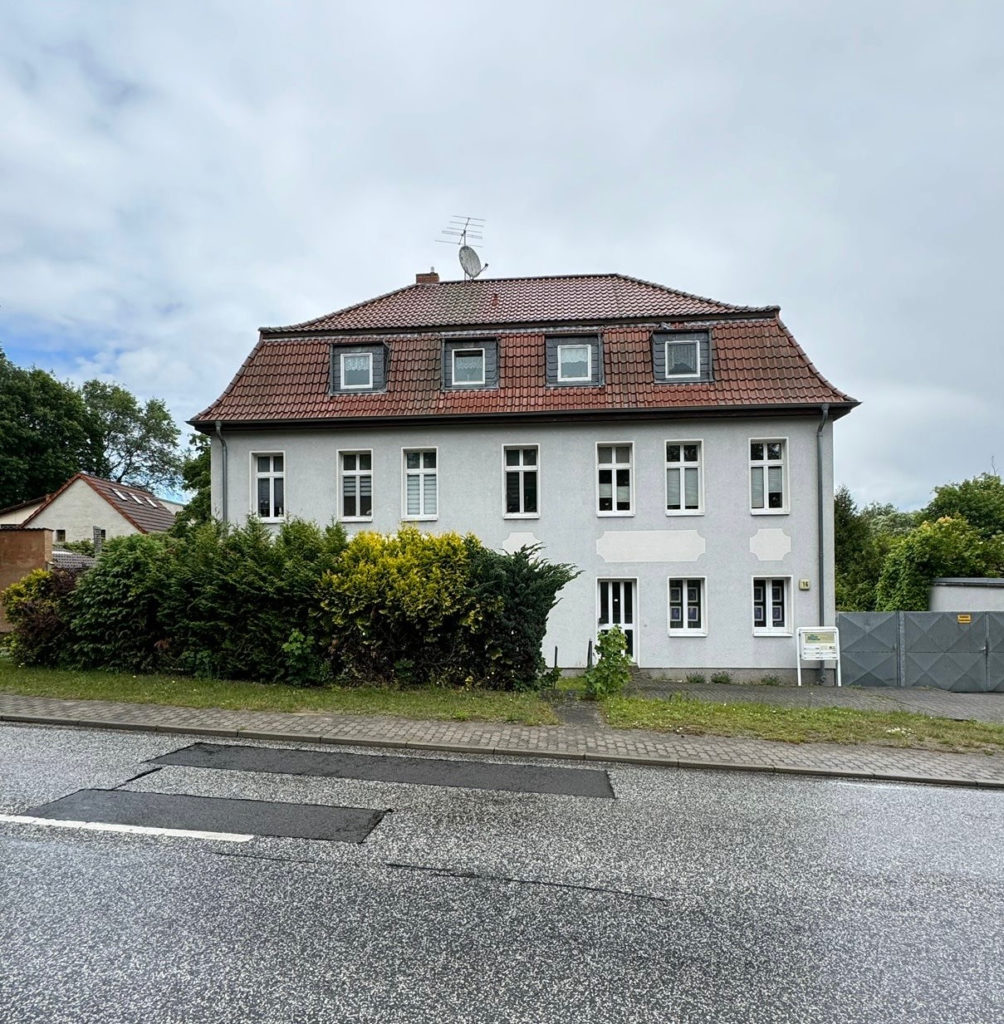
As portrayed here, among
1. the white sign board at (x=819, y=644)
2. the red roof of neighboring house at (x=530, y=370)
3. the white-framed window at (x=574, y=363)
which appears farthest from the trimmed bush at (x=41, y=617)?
the white sign board at (x=819, y=644)

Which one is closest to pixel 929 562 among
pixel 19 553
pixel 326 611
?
pixel 326 611

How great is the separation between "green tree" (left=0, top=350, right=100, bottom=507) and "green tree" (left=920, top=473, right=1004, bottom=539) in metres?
61.2

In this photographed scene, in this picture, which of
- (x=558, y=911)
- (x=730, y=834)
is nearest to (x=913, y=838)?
(x=730, y=834)

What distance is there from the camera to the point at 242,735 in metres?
7.76

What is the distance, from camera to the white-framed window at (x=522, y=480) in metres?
15.7

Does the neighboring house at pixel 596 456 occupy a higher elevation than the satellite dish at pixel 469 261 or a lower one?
lower

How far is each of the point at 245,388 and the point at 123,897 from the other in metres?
14.5

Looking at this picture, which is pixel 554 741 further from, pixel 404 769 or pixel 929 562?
pixel 929 562

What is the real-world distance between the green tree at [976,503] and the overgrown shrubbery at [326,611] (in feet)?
115

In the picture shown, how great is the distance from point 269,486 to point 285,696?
26.4ft

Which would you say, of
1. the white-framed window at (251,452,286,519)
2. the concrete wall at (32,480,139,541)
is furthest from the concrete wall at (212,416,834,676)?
the concrete wall at (32,480,139,541)

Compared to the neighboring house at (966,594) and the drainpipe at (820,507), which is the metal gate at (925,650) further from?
the neighboring house at (966,594)

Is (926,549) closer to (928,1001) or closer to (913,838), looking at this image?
(913,838)

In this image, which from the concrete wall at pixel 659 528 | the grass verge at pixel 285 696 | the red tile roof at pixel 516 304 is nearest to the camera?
the grass verge at pixel 285 696
